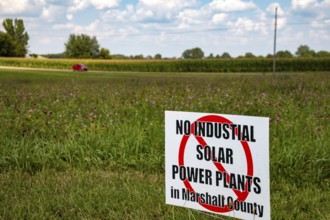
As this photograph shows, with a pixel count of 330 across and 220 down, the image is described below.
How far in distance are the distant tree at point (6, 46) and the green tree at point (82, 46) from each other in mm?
23327

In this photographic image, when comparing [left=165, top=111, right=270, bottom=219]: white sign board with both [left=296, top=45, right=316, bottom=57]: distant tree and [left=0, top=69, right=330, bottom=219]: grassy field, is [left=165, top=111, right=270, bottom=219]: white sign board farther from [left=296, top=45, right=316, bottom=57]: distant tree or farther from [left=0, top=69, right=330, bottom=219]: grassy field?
[left=296, top=45, right=316, bottom=57]: distant tree

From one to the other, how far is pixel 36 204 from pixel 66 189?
454 mm

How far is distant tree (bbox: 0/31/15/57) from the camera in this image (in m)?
66.9

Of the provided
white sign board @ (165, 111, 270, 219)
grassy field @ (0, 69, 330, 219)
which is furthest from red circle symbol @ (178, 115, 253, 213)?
grassy field @ (0, 69, 330, 219)

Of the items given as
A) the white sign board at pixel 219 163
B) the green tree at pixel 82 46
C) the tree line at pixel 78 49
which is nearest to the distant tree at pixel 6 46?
the tree line at pixel 78 49

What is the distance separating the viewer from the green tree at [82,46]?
304 ft

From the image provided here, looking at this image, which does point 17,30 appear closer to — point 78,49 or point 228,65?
point 78,49

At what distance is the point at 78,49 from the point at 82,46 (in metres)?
1.27

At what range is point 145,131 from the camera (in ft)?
19.1

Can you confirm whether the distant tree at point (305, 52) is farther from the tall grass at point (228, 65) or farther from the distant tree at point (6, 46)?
the distant tree at point (6, 46)

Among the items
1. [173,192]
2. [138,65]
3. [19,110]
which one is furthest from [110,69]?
[173,192]

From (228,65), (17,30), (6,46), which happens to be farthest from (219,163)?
(17,30)

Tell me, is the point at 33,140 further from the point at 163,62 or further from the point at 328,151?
the point at 163,62

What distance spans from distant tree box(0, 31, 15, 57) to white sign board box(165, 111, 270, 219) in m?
A: 69.7
